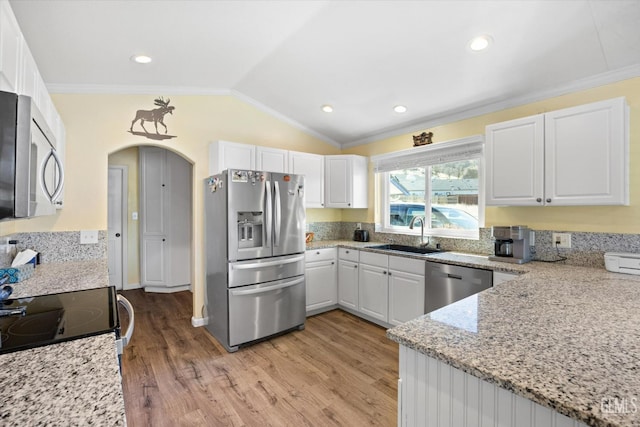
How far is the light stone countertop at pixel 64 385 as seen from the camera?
65cm

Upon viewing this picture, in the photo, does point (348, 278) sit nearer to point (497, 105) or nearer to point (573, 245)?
point (573, 245)

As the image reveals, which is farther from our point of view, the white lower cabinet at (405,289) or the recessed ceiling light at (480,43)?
the white lower cabinet at (405,289)

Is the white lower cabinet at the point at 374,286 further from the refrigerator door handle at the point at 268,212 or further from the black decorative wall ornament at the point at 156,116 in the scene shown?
the black decorative wall ornament at the point at 156,116

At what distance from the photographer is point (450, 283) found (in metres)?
2.69

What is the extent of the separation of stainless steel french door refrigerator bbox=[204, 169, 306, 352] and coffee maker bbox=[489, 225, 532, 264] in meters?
1.92

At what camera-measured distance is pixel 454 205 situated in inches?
134

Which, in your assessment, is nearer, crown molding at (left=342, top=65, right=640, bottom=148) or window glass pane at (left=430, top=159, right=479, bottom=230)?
crown molding at (left=342, top=65, right=640, bottom=148)

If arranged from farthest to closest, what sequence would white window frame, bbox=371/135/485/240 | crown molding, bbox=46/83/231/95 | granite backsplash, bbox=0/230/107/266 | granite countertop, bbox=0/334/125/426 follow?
white window frame, bbox=371/135/485/240 → crown molding, bbox=46/83/231/95 → granite backsplash, bbox=0/230/107/266 → granite countertop, bbox=0/334/125/426

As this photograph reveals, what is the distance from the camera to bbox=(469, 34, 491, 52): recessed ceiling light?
212 centimetres

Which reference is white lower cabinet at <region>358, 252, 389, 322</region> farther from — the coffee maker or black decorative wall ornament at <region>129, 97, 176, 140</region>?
black decorative wall ornament at <region>129, 97, 176, 140</region>

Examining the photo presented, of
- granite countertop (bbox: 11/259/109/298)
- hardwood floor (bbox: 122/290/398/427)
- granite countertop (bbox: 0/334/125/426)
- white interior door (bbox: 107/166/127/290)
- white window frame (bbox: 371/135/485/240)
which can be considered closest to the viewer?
granite countertop (bbox: 0/334/125/426)

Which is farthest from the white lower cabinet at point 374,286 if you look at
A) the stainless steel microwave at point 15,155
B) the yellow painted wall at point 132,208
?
the yellow painted wall at point 132,208

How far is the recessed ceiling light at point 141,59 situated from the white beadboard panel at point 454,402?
2965 mm

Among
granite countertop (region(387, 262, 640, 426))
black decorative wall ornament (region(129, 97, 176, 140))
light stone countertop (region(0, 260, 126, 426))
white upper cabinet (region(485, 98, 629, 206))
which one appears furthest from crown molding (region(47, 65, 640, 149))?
light stone countertop (region(0, 260, 126, 426))
